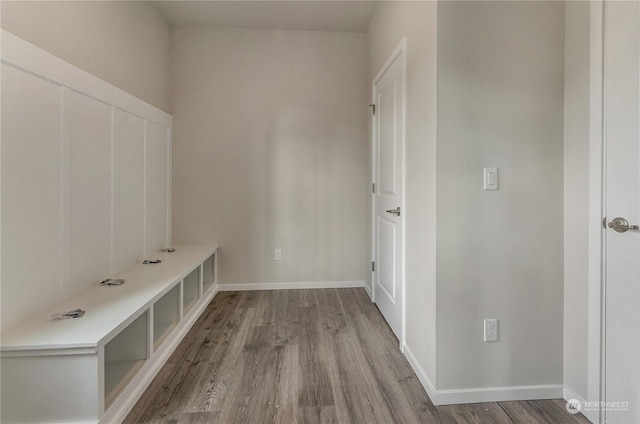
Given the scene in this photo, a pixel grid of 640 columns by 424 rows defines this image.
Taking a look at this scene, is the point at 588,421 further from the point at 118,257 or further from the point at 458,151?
the point at 118,257

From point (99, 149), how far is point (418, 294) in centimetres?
219

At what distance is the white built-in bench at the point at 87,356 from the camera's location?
1265 millimetres

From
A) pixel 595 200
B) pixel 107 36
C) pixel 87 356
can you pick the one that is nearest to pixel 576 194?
pixel 595 200

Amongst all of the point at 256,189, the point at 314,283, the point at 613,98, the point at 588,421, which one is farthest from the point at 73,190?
the point at 588,421

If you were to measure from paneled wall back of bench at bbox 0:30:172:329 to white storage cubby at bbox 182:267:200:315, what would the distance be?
0.42 m

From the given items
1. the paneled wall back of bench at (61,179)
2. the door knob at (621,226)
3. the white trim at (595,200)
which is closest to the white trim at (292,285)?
the paneled wall back of bench at (61,179)

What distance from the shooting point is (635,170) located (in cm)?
126

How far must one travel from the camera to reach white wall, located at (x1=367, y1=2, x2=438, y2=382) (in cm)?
162

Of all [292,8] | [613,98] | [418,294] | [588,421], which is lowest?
[588,421]

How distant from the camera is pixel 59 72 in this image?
1.70 meters

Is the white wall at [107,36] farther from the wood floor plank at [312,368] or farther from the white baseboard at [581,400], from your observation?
the white baseboard at [581,400]

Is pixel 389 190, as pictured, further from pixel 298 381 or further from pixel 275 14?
pixel 275 14

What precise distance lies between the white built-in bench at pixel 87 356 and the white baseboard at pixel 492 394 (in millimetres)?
1504

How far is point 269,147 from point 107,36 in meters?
1.57
